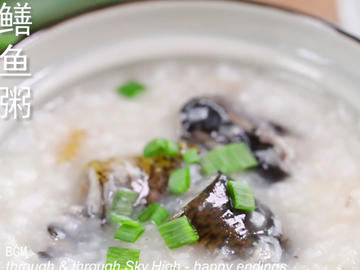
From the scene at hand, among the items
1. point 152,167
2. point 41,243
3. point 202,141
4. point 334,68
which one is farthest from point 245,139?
point 41,243

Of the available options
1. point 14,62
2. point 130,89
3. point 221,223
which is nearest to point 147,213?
point 221,223

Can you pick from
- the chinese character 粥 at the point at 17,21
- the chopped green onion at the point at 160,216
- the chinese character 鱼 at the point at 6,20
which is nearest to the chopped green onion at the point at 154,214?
the chopped green onion at the point at 160,216

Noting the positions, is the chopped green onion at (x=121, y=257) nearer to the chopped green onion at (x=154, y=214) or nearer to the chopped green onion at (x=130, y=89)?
Answer: the chopped green onion at (x=154, y=214)

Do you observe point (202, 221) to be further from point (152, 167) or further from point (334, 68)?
point (334, 68)

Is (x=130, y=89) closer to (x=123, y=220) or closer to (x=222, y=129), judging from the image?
(x=222, y=129)

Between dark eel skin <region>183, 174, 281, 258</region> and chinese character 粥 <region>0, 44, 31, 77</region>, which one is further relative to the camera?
chinese character 粥 <region>0, 44, 31, 77</region>

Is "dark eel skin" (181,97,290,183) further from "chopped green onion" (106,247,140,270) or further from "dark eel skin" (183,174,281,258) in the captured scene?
"chopped green onion" (106,247,140,270)

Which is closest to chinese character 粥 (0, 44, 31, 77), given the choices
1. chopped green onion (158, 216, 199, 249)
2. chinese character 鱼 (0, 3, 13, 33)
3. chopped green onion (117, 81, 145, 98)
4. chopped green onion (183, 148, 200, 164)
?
chinese character 鱼 (0, 3, 13, 33)
